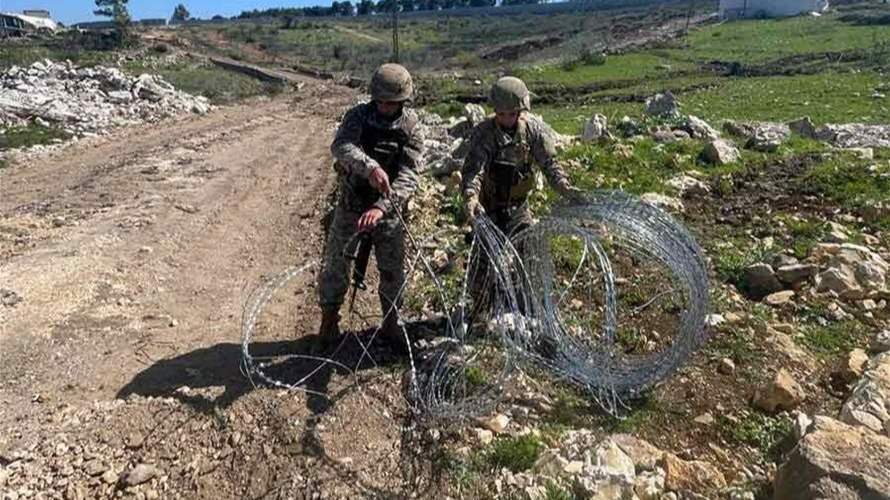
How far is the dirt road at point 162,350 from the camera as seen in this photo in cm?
446

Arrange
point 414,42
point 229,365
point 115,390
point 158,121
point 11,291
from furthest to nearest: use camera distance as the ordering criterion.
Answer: point 414,42 < point 158,121 < point 11,291 < point 229,365 < point 115,390

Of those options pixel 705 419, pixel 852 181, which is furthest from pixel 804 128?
pixel 705 419

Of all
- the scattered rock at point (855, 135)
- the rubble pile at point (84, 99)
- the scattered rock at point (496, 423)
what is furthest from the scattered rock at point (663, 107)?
the rubble pile at point (84, 99)

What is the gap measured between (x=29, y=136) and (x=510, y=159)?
48.1ft

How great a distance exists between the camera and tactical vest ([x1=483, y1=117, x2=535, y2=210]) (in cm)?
577

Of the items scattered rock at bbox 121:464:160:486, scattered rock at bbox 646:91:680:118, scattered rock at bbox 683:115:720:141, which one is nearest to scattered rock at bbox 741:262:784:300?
scattered rock at bbox 121:464:160:486

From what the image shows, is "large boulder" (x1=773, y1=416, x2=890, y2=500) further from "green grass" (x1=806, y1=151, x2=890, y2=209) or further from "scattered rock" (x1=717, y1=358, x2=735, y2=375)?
"green grass" (x1=806, y1=151, x2=890, y2=209)

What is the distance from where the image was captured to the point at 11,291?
6.74m

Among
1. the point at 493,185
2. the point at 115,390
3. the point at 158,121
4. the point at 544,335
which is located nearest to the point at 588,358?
the point at 544,335

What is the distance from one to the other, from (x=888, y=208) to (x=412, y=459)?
785 centimetres

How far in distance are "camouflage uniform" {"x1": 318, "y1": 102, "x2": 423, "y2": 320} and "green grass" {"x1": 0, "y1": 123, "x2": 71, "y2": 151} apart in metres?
12.9

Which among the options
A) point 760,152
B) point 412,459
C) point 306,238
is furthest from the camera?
point 760,152

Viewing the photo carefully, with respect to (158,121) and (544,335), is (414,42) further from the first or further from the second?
(544,335)

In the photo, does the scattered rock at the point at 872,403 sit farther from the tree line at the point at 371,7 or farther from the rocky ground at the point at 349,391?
the tree line at the point at 371,7
